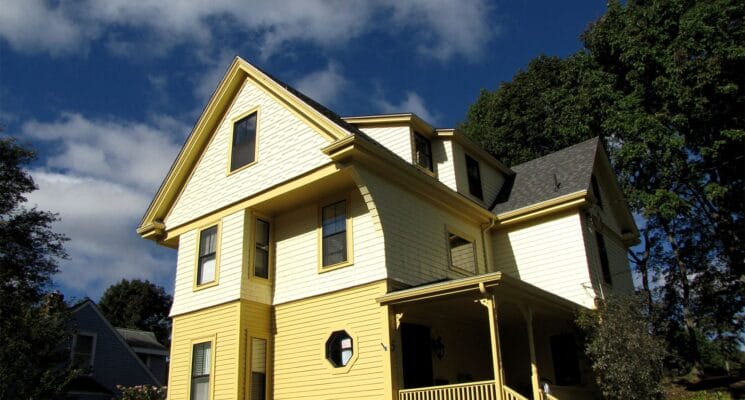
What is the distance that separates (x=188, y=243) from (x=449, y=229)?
7.17 m

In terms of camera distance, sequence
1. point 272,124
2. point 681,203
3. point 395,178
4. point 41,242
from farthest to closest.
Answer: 1. point 41,242
2. point 681,203
3. point 272,124
4. point 395,178

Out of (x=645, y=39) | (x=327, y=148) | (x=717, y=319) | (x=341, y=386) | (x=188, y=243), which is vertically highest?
(x=645, y=39)

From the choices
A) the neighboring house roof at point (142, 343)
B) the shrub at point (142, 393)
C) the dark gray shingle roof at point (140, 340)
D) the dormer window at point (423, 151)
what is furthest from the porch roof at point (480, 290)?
the dark gray shingle roof at point (140, 340)

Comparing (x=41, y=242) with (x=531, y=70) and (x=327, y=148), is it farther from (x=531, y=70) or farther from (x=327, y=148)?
(x=531, y=70)

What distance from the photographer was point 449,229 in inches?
585

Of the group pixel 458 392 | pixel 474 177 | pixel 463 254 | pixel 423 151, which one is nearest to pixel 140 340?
pixel 463 254

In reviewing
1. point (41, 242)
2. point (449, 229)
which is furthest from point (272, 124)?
point (41, 242)

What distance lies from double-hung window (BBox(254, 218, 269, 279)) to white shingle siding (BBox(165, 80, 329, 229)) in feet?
3.03

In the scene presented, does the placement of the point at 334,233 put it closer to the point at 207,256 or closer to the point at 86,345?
the point at 207,256

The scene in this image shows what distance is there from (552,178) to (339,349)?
9021mm

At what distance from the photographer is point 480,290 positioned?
1042 centimetres

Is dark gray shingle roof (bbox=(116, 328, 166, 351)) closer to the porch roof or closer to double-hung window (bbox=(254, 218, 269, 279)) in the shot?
double-hung window (bbox=(254, 218, 269, 279))

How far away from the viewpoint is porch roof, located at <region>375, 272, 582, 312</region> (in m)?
10.3

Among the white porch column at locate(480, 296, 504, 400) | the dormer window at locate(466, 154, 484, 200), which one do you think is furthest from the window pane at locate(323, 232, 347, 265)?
the dormer window at locate(466, 154, 484, 200)
